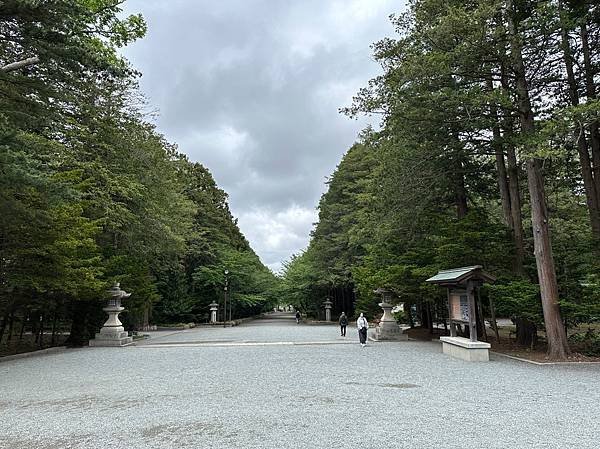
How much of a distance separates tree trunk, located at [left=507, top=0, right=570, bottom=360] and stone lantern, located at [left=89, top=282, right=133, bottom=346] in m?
14.1

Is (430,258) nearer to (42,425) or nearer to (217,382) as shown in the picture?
(217,382)

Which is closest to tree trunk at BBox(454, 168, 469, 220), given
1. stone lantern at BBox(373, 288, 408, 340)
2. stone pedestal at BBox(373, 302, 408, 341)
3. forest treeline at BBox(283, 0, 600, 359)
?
forest treeline at BBox(283, 0, 600, 359)

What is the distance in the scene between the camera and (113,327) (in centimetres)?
1702

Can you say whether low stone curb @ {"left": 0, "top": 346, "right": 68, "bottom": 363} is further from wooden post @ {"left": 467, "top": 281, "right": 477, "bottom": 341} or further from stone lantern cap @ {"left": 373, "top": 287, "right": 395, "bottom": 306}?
wooden post @ {"left": 467, "top": 281, "right": 477, "bottom": 341}

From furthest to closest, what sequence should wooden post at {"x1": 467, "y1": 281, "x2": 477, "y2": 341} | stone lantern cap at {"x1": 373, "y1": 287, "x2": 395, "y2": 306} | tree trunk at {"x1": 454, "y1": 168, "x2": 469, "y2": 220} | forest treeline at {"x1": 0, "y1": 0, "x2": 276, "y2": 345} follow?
stone lantern cap at {"x1": 373, "y1": 287, "x2": 395, "y2": 306} < tree trunk at {"x1": 454, "y1": 168, "x2": 469, "y2": 220} < wooden post at {"x1": 467, "y1": 281, "x2": 477, "y2": 341} < forest treeline at {"x1": 0, "y1": 0, "x2": 276, "y2": 345}

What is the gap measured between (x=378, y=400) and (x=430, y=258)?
10130mm

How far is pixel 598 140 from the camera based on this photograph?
520 inches

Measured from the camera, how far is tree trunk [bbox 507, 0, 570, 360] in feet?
36.5

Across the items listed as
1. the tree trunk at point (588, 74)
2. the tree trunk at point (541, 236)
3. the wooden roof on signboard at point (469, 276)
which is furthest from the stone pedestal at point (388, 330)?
the tree trunk at point (588, 74)

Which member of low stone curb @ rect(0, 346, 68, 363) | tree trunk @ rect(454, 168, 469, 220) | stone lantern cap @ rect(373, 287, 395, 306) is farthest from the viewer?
stone lantern cap @ rect(373, 287, 395, 306)

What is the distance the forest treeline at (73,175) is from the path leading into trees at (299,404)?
3.25m

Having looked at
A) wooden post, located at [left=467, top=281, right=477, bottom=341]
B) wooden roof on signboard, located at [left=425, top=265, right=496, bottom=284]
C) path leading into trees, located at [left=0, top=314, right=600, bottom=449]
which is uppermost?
wooden roof on signboard, located at [left=425, top=265, right=496, bottom=284]

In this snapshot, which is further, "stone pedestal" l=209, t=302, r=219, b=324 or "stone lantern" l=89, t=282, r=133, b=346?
"stone pedestal" l=209, t=302, r=219, b=324

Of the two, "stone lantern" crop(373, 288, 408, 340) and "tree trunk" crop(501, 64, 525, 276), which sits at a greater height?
"tree trunk" crop(501, 64, 525, 276)
